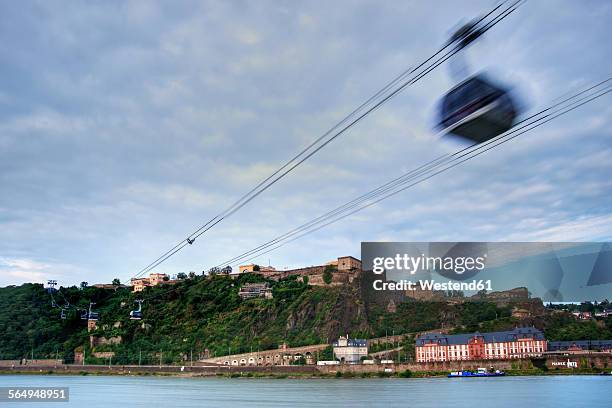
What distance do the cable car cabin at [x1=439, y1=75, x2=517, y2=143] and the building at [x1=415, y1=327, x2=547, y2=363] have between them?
226 feet

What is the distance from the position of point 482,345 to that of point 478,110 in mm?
73618

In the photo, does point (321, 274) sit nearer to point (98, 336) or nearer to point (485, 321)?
point (485, 321)

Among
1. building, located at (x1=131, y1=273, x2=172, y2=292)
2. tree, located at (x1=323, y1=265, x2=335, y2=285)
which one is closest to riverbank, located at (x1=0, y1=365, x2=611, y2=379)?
building, located at (x1=131, y1=273, x2=172, y2=292)

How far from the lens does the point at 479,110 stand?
884 cm

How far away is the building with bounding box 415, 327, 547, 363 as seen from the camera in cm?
7406

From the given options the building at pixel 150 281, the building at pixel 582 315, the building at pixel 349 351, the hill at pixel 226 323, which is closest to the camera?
the building at pixel 349 351

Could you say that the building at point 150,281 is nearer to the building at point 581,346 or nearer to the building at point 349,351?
the building at point 349,351

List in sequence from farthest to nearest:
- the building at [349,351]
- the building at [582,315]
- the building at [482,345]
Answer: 1. the building at [582,315]
2. the building at [349,351]
3. the building at [482,345]

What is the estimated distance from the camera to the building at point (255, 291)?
345 ft

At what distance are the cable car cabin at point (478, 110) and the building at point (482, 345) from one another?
226 ft

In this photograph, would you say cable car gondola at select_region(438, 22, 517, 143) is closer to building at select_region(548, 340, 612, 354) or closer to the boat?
the boat

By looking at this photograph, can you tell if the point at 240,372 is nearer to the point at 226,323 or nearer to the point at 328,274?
the point at 226,323

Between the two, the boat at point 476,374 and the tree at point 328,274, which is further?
the tree at point 328,274

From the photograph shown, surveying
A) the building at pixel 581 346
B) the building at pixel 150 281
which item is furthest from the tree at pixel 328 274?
the building at pixel 581 346
